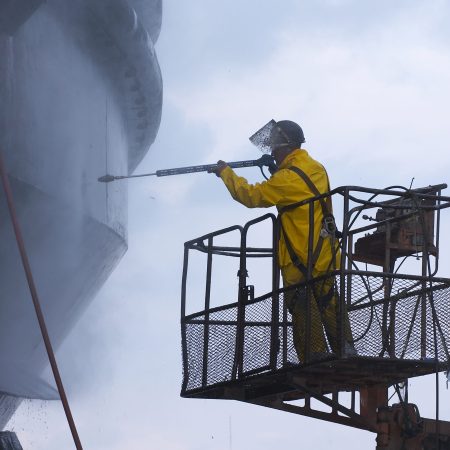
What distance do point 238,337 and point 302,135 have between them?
1094 millimetres

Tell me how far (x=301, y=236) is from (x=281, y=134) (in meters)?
0.61

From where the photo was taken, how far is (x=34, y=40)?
9.21m

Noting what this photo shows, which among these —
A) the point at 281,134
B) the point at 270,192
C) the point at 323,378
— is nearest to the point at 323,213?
the point at 270,192

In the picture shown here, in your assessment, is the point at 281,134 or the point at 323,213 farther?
the point at 281,134

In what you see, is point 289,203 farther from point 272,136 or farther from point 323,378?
point 323,378

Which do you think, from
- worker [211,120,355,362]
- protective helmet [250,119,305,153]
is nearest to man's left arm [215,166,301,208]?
worker [211,120,355,362]

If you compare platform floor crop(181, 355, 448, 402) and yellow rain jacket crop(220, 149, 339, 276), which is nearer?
platform floor crop(181, 355, 448, 402)

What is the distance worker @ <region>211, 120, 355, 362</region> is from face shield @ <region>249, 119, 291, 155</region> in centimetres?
13

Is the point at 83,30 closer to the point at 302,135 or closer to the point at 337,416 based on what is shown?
the point at 302,135

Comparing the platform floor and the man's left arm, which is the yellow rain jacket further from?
the platform floor

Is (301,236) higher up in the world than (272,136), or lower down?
lower down

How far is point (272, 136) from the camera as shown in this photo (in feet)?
17.5

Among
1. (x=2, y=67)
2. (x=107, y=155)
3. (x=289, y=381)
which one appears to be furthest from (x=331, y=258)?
(x=107, y=155)

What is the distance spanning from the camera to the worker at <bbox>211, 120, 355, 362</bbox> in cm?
486
